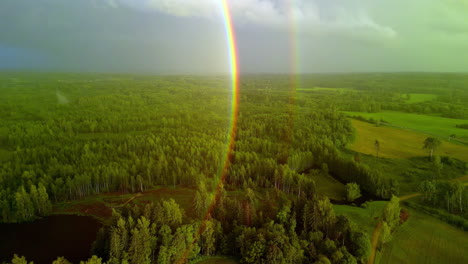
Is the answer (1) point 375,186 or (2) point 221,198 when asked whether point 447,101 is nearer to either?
(1) point 375,186

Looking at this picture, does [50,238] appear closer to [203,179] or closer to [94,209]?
[94,209]

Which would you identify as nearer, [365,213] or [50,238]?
[50,238]

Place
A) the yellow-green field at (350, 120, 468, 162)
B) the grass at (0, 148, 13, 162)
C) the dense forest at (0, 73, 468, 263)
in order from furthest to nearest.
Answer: the yellow-green field at (350, 120, 468, 162) < the grass at (0, 148, 13, 162) < the dense forest at (0, 73, 468, 263)

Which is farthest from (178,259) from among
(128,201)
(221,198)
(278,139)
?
(278,139)

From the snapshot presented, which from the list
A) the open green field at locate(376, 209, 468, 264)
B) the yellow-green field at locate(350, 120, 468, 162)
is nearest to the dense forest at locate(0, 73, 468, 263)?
the open green field at locate(376, 209, 468, 264)

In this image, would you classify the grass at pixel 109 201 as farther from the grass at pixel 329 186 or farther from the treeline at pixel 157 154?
the grass at pixel 329 186

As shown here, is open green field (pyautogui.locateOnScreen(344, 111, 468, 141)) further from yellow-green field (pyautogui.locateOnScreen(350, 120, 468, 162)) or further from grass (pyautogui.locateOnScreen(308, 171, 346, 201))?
grass (pyautogui.locateOnScreen(308, 171, 346, 201))

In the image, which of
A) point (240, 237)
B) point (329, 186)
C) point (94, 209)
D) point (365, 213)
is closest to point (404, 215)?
point (365, 213)
